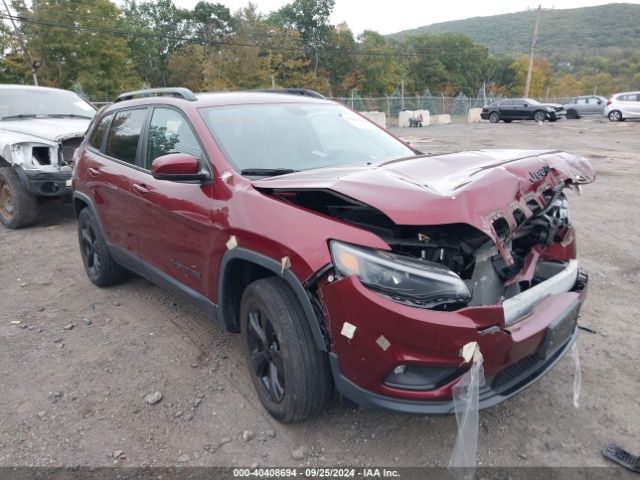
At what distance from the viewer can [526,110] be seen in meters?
29.3

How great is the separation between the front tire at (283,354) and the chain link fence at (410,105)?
29128 mm

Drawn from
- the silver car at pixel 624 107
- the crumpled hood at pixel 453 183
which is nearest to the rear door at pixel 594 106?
the silver car at pixel 624 107

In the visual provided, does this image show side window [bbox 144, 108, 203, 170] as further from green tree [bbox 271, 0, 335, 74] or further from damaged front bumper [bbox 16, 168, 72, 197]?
green tree [bbox 271, 0, 335, 74]

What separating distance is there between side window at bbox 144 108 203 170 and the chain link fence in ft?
91.6

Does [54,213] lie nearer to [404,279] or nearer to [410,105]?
[404,279]

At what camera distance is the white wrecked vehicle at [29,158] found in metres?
6.60

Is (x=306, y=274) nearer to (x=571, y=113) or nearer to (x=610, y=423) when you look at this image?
(x=610, y=423)

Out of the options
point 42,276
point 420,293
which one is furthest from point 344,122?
point 42,276

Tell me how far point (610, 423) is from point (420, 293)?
1.46 metres

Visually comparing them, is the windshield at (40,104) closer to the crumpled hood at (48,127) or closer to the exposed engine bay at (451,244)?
the crumpled hood at (48,127)

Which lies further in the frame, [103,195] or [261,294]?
[103,195]

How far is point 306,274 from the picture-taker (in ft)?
7.44

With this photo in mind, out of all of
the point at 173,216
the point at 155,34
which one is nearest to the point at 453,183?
the point at 173,216

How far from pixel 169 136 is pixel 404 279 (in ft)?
A: 7.15
